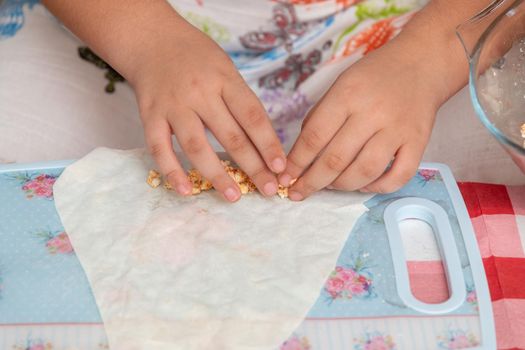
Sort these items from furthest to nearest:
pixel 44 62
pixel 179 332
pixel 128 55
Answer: pixel 44 62 < pixel 128 55 < pixel 179 332

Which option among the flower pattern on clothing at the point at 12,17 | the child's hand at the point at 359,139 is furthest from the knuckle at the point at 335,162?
the flower pattern on clothing at the point at 12,17

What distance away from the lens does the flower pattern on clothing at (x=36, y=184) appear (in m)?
0.66

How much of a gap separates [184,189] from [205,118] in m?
0.07

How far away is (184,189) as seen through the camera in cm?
64

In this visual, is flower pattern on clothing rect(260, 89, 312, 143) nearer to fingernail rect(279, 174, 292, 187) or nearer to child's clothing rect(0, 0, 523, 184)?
child's clothing rect(0, 0, 523, 184)

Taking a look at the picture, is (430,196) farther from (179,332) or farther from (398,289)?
(179,332)

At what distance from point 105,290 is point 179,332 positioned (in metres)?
0.07

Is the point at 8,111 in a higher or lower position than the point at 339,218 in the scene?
lower

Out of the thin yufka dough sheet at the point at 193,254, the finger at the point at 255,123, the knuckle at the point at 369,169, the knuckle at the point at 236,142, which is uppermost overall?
the knuckle at the point at 369,169

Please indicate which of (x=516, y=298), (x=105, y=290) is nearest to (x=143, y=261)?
(x=105, y=290)

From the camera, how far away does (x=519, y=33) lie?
2.10ft

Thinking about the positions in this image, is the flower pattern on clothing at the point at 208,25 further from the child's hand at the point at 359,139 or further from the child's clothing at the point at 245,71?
the child's hand at the point at 359,139

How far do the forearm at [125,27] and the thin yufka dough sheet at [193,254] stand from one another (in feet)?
0.35

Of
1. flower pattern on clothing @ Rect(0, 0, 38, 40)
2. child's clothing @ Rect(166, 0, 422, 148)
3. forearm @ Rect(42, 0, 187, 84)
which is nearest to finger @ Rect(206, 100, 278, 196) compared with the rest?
forearm @ Rect(42, 0, 187, 84)
